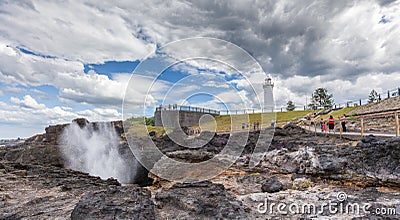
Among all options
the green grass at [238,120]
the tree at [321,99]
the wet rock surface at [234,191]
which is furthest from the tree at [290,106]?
the wet rock surface at [234,191]

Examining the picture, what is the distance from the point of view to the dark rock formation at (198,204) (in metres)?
5.12

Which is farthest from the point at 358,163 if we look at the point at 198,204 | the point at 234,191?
the point at 198,204

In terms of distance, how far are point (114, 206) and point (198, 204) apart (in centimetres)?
180

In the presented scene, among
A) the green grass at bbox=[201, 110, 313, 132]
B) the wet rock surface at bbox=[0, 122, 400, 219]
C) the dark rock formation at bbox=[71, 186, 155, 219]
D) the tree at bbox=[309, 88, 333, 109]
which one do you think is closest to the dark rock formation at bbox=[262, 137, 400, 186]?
the wet rock surface at bbox=[0, 122, 400, 219]

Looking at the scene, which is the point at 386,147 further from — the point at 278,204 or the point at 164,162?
the point at 164,162

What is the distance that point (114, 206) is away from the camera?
185 inches

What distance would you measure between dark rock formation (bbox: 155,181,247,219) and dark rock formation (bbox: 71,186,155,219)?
1.86ft

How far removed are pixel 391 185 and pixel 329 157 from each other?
207cm

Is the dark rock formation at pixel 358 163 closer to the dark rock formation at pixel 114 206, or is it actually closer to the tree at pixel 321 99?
the dark rock formation at pixel 114 206

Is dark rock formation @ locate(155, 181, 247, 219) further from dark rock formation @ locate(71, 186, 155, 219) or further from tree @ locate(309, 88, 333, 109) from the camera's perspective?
tree @ locate(309, 88, 333, 109)

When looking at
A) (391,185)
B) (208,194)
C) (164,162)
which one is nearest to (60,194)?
(164,162)

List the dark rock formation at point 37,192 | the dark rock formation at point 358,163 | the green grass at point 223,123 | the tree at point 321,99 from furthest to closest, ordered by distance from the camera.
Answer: the tree at point 321,99 < the green grass at point 223,123 < the dark rock formation at point 358,163 < the dark rock formation at point 37,192

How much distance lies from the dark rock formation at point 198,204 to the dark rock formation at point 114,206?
1.86 feet

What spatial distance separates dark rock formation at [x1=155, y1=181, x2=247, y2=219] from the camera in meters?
5.12
